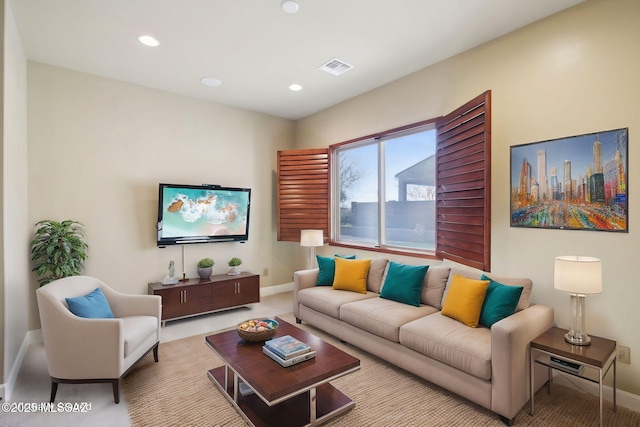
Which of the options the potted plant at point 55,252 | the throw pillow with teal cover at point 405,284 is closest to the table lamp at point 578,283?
the throw pillow with teal cover at point 405,284

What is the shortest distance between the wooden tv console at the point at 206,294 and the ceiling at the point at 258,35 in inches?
102

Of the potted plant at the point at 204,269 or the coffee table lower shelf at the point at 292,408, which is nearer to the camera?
the coffee table lower shelf at the point at 292,408

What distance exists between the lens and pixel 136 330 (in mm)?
2617

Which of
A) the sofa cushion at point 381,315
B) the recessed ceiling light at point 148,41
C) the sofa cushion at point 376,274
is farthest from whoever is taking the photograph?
the sofa cushion at point 376,274

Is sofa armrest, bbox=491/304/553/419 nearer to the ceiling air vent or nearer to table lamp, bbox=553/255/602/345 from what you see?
table lamp, bbox=553/255/602/345

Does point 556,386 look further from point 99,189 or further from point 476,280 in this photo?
point 99,189

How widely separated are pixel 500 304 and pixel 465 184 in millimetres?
1100

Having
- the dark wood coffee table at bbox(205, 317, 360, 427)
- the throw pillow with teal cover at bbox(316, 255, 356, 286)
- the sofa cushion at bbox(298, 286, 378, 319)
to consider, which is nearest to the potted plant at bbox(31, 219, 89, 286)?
the dark wood coffee table at bbox(205, 317, 360, 427)

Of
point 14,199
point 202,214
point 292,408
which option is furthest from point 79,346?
point 202,214

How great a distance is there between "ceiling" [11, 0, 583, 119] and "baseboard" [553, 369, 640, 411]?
2.94m

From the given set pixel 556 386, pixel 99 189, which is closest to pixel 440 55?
pixel 556 386

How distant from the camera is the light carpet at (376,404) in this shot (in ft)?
7.09

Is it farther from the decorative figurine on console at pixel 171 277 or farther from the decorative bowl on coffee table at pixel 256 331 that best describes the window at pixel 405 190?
the decorative bowl on coffee table at pixel 256 331

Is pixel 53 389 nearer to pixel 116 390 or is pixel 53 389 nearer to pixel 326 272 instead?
pixel 116 390
